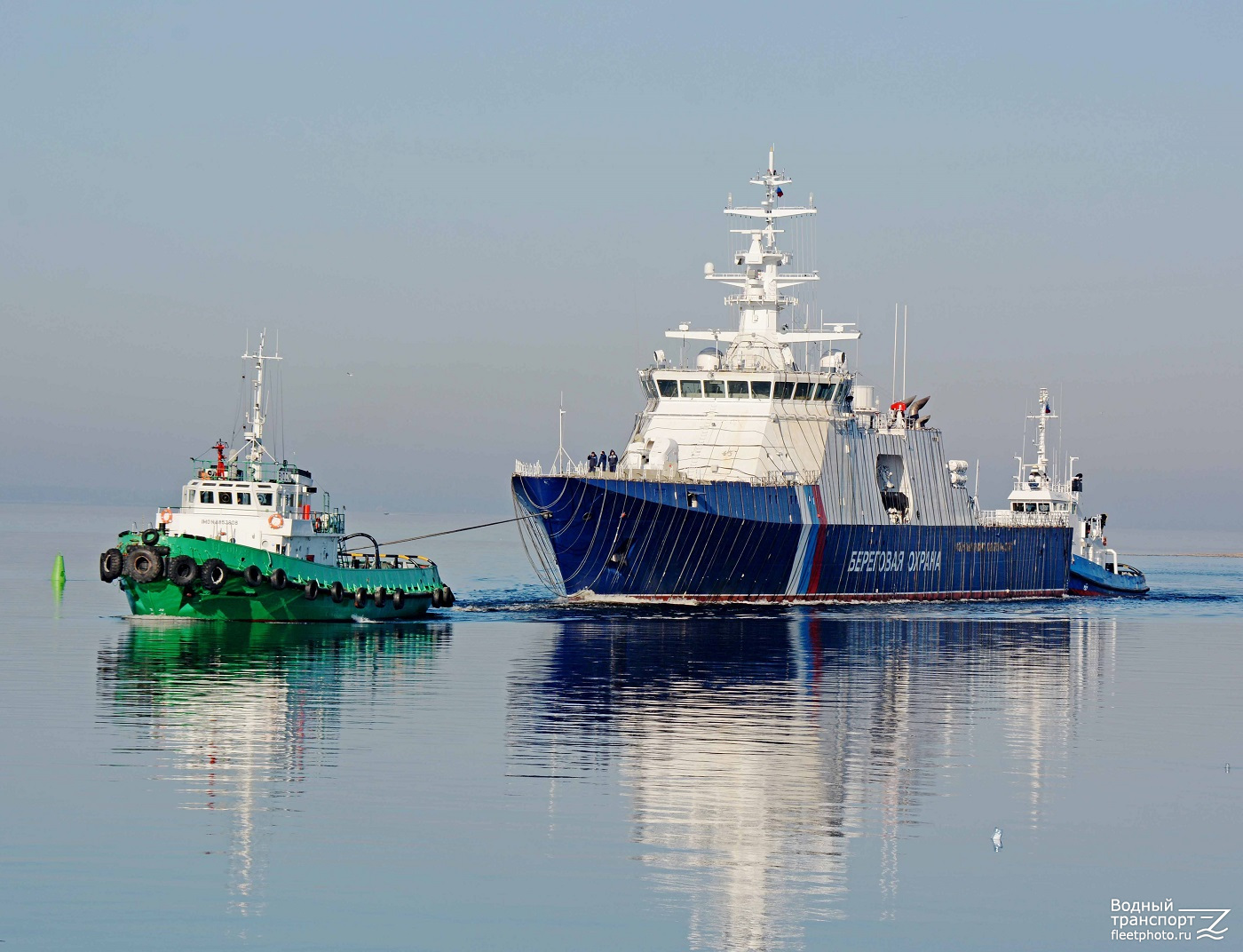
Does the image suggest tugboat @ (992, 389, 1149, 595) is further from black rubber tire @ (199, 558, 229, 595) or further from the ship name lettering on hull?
black rubber tire @ (199, 558, 229, 595)

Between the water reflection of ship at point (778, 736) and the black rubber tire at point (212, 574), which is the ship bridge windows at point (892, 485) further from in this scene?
the black rubber tire at point (212, 574)

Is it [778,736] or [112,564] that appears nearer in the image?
[778,736]

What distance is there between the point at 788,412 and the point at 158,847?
5061 centimetres

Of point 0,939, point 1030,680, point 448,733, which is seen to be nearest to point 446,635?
point 1030,680

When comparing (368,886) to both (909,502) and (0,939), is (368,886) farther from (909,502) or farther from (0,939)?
(909,502)

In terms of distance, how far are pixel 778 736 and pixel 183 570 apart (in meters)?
23.4

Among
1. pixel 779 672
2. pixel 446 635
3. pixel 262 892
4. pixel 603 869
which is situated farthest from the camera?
pixel 446 635

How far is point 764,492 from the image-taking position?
213ft

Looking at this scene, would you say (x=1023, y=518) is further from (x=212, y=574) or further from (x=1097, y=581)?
(x=212, y=574)

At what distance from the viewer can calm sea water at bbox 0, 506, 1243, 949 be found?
18.0 m

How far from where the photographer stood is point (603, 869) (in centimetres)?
1986

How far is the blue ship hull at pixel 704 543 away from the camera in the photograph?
61.3 m

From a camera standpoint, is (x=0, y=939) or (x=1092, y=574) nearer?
(x=0, y=939)

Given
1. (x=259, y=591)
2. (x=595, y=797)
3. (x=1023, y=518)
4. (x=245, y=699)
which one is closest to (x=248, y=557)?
(x=259, y=591)
